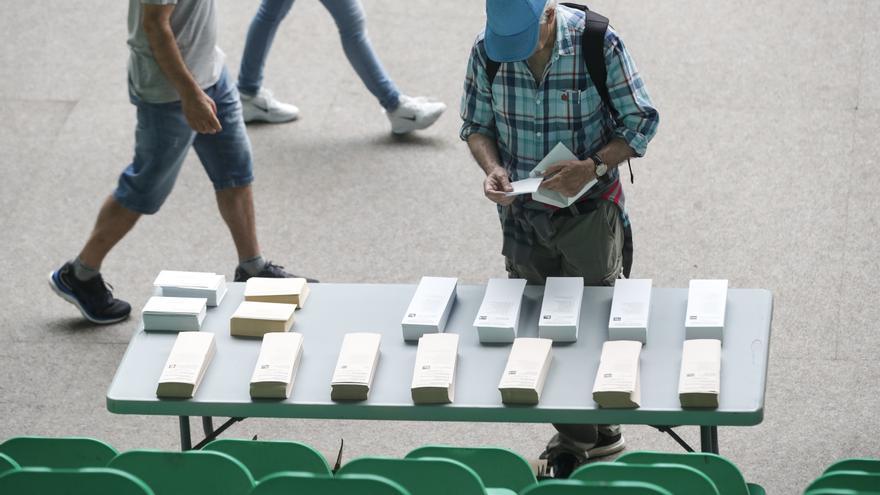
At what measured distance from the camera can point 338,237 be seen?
5660mm

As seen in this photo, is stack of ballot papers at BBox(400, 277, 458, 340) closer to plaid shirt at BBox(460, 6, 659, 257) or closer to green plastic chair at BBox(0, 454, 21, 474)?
plaid shirt at BBox(460, 6, 659, 257)

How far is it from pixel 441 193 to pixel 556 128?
2.17 metres

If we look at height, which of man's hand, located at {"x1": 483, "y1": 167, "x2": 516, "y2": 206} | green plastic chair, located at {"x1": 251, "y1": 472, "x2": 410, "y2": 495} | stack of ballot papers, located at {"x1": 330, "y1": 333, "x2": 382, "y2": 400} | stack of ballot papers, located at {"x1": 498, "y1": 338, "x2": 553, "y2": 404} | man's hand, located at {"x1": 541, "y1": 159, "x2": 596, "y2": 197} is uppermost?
man's hand, located at {"x1": 541, "y1": 159, "x2": 596, "y2": 197}

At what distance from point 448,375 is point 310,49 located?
405 centimetres

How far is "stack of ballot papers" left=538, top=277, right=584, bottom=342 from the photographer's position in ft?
11.7

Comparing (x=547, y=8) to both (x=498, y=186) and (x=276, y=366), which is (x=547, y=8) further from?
(x=276, y=366)

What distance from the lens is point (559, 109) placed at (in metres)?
3.73

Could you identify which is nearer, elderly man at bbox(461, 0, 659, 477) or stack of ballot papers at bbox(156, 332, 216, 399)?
stack of ballot papers at bbox(156, 332, 216, 399)

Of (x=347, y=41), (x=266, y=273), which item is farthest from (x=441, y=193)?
(x=266, y=273)

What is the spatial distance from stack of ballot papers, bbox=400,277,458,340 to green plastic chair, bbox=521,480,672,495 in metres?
0.92

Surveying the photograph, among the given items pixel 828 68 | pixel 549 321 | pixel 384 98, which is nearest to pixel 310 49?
pixel 384 98

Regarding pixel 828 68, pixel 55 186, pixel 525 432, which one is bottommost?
pixel 55 186

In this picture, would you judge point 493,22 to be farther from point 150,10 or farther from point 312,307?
point 150,10

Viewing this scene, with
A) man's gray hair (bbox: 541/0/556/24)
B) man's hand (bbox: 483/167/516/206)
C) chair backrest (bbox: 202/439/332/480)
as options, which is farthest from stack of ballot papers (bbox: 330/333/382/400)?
man's gray hair (bbox: 541/0/556/24)
